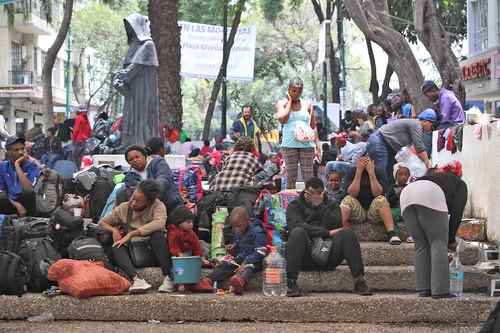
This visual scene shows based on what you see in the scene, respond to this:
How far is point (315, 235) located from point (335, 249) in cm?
26

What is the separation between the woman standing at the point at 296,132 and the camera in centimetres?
1309

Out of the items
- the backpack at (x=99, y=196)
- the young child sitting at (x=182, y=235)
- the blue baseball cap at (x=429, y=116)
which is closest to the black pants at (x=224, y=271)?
the young child sitting at (x=182, y=235)

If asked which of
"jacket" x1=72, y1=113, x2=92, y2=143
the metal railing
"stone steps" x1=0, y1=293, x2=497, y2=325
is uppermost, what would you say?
the metal railing

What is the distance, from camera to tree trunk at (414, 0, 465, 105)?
16.1 meters

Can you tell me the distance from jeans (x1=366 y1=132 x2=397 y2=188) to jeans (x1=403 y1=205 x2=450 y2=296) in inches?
98.9

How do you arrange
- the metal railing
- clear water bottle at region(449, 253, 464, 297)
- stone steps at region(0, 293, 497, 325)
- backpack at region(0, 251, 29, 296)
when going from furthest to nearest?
the metal railing → backpack at region(0, 251, 29, 296) → clear water bottle at region(449, 253, 464, 297) → stone steps at region(0, 293, 497, 325)

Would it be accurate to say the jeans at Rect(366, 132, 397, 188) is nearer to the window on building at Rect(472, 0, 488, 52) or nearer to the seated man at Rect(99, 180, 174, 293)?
the seated man at Rect(99, 180, 174, 293)

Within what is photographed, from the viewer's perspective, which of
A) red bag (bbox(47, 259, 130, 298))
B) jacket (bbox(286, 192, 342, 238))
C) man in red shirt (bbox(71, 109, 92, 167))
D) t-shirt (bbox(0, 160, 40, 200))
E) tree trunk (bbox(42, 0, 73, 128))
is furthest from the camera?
tree trunk (bbox(42, 0, 73, 128))

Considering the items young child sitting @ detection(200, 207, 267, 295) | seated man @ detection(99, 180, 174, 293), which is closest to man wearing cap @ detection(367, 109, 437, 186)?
young child sitting @ detection(200, 207, 267, 295)

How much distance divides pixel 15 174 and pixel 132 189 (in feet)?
A: 6.17

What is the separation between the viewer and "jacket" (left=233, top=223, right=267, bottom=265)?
10.3 metres

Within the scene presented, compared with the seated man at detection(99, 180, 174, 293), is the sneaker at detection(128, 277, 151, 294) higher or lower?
lower

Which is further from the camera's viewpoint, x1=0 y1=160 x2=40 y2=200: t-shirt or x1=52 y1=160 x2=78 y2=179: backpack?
x1=52 y1=160 x2=78 y2=179: backpack

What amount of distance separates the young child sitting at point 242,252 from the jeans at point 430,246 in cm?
153
